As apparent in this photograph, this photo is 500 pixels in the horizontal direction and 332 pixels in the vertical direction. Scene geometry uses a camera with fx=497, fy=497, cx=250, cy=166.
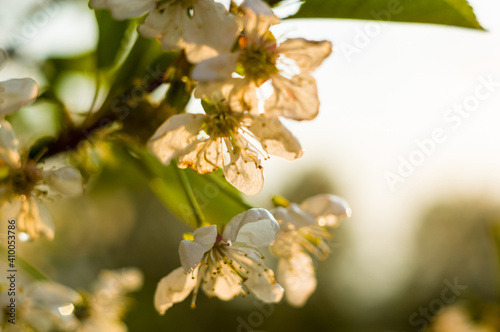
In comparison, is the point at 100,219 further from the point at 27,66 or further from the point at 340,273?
the point at 27,66

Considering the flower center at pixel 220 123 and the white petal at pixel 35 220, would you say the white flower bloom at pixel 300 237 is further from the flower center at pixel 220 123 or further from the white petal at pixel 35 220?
the white petal at pixel 35 220

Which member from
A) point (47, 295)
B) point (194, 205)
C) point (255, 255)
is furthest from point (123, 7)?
point (47, 295)

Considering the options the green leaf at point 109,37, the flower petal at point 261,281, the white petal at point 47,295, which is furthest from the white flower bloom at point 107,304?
the green leaf at point 109,37

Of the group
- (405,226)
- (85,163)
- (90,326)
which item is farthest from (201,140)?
(405,226)

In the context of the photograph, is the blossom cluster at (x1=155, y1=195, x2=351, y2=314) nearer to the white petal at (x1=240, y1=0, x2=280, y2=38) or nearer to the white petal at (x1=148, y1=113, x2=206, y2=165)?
the white petal at (x1=148, y1=113, x2=206, y2=165)

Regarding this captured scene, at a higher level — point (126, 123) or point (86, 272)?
point (126, 123)

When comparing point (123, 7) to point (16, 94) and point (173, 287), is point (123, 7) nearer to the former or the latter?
point (16, 94)
